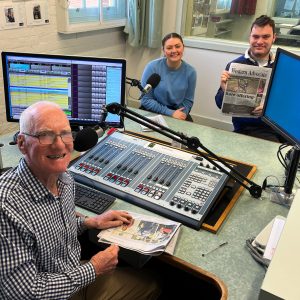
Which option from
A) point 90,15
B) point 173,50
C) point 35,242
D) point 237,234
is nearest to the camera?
point 35,242

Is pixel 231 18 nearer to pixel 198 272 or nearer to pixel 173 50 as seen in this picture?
pixel 173 50

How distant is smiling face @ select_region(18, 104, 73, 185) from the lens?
3.69ft

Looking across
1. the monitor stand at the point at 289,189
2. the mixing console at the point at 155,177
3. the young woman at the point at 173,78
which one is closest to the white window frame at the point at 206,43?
the young woman at the point at 173,78

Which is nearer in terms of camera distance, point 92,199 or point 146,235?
point 146,235

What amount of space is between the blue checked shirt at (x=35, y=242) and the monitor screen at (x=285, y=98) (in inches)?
37.7

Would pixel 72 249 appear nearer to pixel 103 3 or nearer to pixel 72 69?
pixel 72 69

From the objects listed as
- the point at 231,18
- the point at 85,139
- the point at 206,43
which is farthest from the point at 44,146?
the point at 231,18

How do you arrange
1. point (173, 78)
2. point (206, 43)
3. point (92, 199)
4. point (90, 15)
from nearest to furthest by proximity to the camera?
point (92, 199) → point (173, 78) → point (90, 15) → point (206, 43)

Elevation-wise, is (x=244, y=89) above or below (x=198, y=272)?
above

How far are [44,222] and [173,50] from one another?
2027 millimetres

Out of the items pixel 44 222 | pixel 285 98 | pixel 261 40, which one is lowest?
pixel 44 222

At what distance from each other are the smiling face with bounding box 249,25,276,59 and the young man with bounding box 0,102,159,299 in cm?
180

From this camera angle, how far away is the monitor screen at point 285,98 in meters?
1.46

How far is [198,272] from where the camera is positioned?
1138 millimetres
